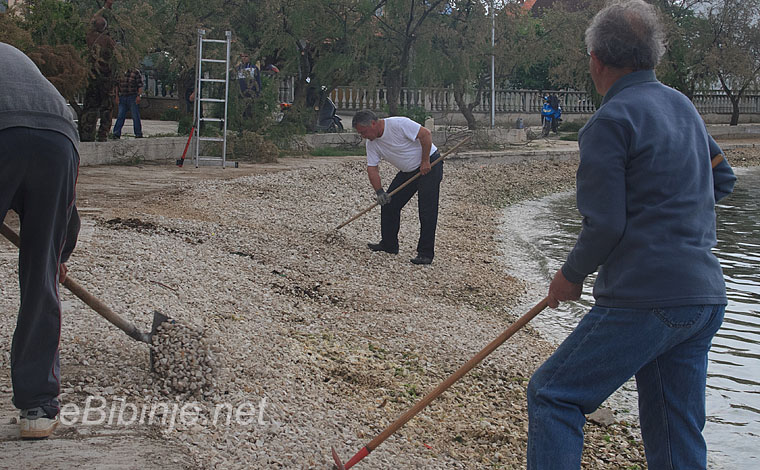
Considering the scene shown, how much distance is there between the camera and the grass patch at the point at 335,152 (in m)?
18.2

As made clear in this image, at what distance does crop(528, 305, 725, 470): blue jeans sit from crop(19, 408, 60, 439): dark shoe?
211 cm

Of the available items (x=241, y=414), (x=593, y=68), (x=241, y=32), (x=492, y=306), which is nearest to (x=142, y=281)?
(x=241, y=414)

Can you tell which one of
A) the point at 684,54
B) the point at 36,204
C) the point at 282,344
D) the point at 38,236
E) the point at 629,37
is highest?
the point at 684,54

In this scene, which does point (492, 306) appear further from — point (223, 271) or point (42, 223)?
point (42, 223)

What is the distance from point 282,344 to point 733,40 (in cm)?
2974

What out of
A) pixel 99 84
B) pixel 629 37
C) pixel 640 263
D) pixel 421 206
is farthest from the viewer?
pixel 99 84

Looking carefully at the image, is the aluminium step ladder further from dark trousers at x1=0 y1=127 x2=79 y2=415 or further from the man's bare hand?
the man's bare hand

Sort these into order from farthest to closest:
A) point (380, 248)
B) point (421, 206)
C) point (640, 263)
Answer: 1. point (380, 248)
2. point (421, 206)
3. point (640, 263)

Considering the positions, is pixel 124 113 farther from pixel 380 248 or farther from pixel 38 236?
pixel 38 236

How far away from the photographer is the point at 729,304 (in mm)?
8461

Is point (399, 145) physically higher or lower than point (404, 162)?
higher

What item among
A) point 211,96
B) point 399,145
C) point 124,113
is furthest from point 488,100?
point 399,145

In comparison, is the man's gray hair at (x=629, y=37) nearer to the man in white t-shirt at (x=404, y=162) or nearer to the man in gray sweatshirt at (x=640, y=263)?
the man in gray sweatshirt at (x=640, y=263)

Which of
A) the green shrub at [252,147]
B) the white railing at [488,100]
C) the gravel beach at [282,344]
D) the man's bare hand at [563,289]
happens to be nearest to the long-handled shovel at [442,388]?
the man's bare hand at [563,289]
